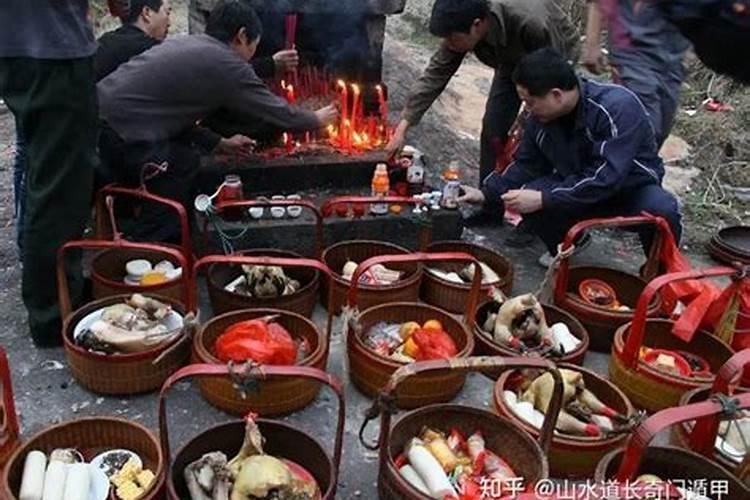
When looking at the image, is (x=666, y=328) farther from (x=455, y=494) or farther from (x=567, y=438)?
(x=455, y=494)

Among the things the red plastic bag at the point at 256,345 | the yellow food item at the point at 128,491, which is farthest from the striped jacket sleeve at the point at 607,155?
the yellow food item at the point at 128,491

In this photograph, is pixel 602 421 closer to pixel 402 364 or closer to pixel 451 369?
pixel 402 364

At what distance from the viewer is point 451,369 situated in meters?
3.12

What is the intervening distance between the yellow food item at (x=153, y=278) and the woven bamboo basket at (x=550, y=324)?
198cm

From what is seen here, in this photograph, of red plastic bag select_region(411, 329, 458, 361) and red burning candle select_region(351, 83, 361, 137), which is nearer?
red plastic bag select_region(411, 329, 458, 361)

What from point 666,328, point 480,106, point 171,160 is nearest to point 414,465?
point 666,328

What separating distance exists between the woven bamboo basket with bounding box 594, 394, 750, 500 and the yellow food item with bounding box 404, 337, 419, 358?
1249mm

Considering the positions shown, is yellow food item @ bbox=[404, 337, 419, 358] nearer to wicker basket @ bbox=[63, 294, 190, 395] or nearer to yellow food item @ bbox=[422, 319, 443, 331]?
yellow food item @ bbox=[422, 319, 443, 331]

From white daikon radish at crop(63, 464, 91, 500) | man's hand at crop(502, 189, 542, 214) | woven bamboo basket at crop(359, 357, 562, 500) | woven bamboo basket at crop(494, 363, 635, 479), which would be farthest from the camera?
man's hand at crop(502, 189, 542, 214)

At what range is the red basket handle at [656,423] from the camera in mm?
2953

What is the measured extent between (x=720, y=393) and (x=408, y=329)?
1737 mm

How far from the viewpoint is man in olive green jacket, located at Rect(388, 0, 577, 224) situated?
565 cm

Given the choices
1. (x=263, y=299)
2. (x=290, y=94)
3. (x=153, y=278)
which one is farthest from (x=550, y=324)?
(x=290, y=94)

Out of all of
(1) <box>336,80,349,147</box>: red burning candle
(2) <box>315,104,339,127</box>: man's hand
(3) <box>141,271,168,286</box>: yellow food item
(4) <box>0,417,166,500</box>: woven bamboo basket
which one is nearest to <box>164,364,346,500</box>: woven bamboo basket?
(4) <box>0,417,166,500</box>: woven bamboo basket
